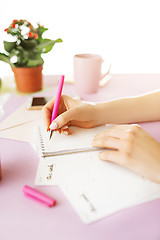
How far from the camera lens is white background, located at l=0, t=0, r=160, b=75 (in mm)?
1655

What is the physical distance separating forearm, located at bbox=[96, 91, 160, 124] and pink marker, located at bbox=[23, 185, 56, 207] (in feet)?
1.04

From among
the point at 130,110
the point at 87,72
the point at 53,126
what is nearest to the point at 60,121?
the point at 53,126

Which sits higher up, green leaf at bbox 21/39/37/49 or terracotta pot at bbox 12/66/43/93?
green leaf at bbox 21/39/37/49

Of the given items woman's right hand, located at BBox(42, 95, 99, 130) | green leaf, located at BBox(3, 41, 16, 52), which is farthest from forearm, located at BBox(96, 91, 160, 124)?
green leaf, located at BBox(3, 41, 16, 52)

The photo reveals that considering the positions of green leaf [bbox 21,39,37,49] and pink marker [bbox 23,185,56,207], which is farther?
green leaf [bbox 21,39,37,49]

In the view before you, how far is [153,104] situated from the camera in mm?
755

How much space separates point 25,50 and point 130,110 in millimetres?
454

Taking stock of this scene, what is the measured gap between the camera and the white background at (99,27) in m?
1.66

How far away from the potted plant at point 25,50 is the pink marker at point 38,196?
563 millimetres

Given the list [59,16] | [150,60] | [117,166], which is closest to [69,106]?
[117,166]

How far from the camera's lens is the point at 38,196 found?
16.6 inches

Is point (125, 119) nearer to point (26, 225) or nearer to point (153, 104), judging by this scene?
point (153, 104)

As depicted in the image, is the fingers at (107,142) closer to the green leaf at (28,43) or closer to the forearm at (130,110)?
the forearm at (130,110)

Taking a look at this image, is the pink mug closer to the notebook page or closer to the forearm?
the forearm
